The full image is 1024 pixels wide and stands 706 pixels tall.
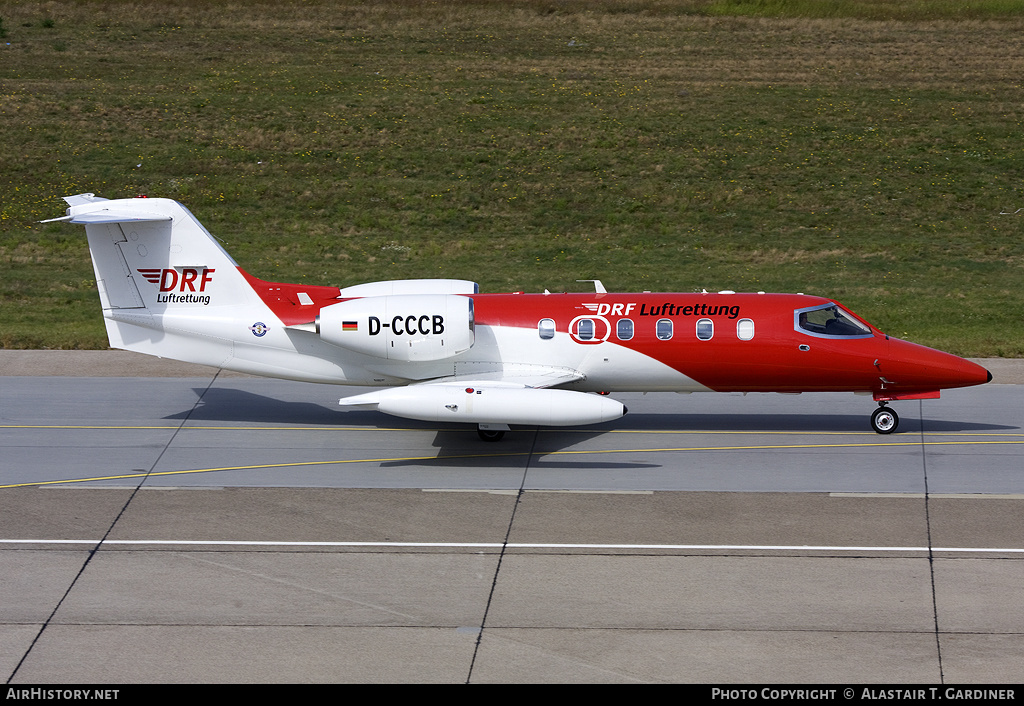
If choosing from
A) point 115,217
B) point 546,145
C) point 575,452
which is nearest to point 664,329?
point 575,452

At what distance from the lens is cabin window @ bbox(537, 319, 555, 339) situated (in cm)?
2114

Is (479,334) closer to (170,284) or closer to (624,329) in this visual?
(624,329)

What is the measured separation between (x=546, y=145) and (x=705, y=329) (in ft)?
88.2

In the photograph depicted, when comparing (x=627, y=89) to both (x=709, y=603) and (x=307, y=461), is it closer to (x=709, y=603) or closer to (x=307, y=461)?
(x=307, y=461)

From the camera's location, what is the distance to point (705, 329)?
20922 millimetres

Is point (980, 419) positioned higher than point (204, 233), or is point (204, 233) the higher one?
point (204, 233)

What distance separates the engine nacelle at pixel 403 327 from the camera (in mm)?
20641

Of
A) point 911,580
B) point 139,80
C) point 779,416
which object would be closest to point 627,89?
point 139,80

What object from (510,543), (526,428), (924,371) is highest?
(924,371)

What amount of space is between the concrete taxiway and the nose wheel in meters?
0.24

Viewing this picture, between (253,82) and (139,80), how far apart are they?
199 inches

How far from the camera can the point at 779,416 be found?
23.1m

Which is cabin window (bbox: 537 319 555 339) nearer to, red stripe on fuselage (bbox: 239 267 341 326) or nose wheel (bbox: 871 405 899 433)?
red stripe on fuselage (bbox: 239 267 341 326)

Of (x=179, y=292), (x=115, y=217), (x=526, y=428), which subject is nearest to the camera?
(x=115, y=217)
